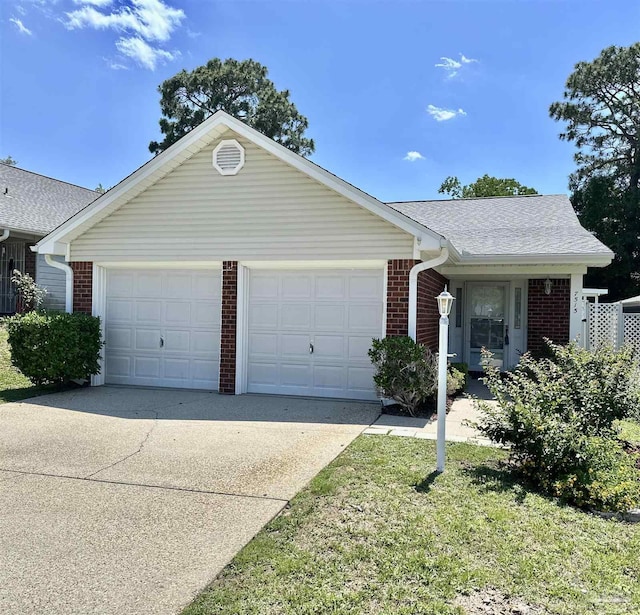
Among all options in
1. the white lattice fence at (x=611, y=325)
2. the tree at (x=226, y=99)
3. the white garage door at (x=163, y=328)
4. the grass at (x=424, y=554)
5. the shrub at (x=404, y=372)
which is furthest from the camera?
the tree at (x=226, y=99)

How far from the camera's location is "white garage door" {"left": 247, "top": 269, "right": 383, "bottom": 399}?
352 inches

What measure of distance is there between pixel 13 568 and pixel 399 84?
16875mm

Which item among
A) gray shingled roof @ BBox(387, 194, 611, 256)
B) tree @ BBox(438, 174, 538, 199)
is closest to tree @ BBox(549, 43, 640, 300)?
tree @ BBox(438, 174, 538, 199)

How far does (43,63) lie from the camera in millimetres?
15805

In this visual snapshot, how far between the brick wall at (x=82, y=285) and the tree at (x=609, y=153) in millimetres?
22043

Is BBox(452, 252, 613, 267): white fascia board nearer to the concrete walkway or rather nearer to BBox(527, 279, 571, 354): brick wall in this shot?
BBox(527, 279, 571, 354): brick wall

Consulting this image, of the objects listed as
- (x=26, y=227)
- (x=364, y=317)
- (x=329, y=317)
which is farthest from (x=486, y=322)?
(x=26, y=227)

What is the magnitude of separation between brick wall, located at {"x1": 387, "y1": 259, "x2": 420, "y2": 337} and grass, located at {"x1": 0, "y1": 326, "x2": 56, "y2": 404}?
6196mm

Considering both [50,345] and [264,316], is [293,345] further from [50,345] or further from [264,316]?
[50,345]

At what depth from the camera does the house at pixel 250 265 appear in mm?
8586

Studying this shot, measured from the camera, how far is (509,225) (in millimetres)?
12727

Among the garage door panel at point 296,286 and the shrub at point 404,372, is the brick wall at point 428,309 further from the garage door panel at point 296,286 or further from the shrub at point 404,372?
the garage door panel at point 296,286

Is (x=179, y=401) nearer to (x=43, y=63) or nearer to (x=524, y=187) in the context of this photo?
(x=43, y=63)

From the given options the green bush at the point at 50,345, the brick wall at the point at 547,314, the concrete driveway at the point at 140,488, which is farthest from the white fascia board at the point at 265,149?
the brick wall at the point at 547,314
